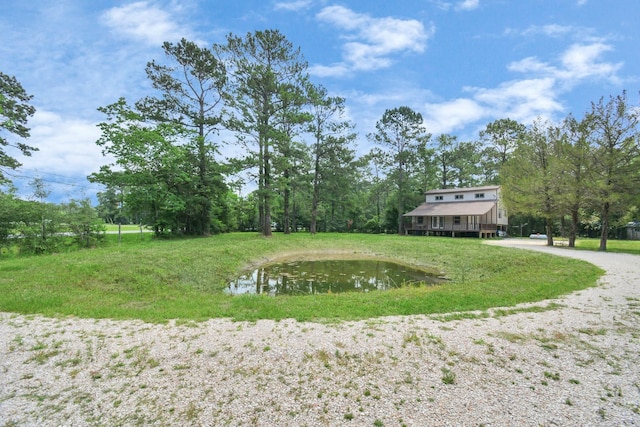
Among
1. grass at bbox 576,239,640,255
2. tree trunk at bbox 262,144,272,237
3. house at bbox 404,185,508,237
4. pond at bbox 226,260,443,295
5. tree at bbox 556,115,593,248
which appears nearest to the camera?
pond at bbox 226,260,443,295

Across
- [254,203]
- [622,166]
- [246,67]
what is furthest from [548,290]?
[246,67]

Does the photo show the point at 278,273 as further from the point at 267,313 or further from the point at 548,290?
the point at 548,290

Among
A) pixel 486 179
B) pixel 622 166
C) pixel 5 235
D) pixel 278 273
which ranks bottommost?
pixel 278 273

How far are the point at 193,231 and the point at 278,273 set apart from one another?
40.8 feet

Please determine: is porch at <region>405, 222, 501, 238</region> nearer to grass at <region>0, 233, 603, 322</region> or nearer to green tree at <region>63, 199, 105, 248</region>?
grass at <region>0, 233, 603, 322</region>

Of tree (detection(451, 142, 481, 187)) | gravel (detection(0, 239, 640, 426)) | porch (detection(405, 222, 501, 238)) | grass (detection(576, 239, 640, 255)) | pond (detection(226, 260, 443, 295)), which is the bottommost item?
pond (detection(226, 260, 443, 295))

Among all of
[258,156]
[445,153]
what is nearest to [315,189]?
[258,156]

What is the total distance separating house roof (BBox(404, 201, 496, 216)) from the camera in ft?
95.3

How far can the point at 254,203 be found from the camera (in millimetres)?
23234

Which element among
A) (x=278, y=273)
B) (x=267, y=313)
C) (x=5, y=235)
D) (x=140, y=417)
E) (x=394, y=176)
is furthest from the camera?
(x=394, y=176)

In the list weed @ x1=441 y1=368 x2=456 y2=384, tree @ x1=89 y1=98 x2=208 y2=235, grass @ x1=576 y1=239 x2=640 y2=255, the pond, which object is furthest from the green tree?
grass @ x1=576 y1=239 x2=640 y2=255

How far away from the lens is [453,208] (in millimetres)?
31328

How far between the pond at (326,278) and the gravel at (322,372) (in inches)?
180

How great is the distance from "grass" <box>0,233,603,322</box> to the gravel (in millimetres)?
653
